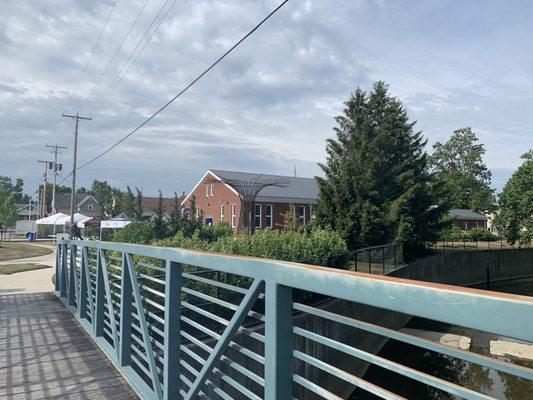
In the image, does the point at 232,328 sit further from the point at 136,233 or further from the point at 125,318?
the point at 136,233

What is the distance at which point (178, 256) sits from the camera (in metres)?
3.20

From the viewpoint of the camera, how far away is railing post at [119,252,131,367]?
4434mm

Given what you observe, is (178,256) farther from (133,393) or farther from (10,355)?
(10,355)

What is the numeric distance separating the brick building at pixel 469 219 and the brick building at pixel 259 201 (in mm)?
26482

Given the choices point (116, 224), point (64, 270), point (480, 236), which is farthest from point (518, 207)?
point (64, 270)

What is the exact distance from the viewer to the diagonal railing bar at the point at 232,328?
7.44ft

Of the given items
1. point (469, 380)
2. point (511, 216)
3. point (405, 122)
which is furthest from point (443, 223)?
point (469, 380)

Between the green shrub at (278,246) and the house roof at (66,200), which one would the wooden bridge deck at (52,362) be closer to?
the green shrub at (278,246)

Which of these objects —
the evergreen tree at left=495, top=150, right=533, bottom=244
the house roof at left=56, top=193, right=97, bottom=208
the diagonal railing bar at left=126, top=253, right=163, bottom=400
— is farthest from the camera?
the house roof at left=56, top=193, right=97, bottom=208

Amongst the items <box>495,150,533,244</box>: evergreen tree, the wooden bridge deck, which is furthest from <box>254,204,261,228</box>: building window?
the wooden bridge deck

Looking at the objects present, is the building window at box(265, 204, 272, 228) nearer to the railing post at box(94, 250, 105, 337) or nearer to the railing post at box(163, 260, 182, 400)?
the railing post at box(94, 250, 105, 337)

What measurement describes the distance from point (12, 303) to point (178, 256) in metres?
8.07

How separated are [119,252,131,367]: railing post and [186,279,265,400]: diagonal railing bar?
1.79 m

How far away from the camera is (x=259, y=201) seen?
124ft
